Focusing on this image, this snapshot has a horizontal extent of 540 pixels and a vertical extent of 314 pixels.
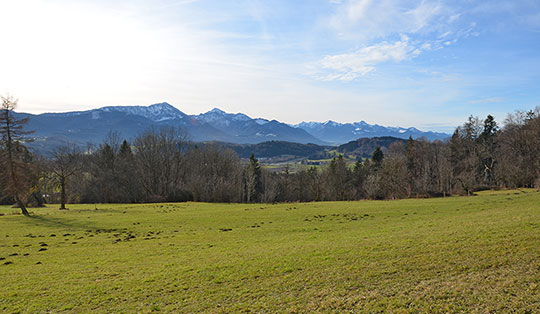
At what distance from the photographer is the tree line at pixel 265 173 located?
71438 mm

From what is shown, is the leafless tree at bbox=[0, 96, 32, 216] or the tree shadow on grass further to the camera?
the leafless tree at bbox=[0, 96, 32, 216]

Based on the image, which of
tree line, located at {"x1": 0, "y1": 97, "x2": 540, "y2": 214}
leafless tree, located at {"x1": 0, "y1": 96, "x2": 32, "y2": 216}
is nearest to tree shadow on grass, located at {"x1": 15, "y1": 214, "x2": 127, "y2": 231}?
leafless tree, located at {"x1": 0, "y1": 96, "x2": 32, "y2": 216}

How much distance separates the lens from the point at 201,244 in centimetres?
2234

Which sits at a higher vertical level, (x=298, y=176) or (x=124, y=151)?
(x=124, y=151)

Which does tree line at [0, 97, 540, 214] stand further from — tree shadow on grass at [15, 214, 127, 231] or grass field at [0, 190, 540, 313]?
grass field at [0, 190, 540, 313]

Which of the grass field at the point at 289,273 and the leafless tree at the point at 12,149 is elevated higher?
the leafless tree at the point at 12,149

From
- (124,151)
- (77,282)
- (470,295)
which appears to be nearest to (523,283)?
(470,295)

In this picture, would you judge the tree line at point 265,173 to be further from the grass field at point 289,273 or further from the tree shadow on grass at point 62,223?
the grass field at point 289,273

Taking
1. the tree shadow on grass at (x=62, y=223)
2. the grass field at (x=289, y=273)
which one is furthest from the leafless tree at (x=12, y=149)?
the grass field at (x=289, y=273)

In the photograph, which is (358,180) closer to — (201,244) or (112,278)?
(201,244)

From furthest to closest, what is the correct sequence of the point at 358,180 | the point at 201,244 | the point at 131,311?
the point at 358,180 → the point at 201,244 → the point at 131,311

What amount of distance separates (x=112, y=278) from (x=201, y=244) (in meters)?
7.89

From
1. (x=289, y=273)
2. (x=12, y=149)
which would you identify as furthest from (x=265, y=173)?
(x=289, y=273)

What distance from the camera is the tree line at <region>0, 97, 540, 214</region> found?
7144cm
